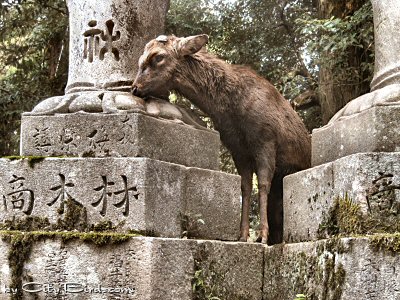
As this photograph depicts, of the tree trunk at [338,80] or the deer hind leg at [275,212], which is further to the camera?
the tree trunk at [338,80]

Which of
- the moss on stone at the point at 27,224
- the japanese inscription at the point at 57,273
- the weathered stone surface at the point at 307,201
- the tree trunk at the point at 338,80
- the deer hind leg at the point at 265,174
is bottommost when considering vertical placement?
the japanese inscription at the point at 57,273

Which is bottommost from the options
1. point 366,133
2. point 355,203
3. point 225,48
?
point 355,203

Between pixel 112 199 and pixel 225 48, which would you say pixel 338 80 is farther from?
pixel 112 199

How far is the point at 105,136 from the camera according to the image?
17.4 ft

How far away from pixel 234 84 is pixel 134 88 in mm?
1566

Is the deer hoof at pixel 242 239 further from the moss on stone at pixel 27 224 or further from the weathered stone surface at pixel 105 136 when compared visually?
the moss on stone at pixel 27 224

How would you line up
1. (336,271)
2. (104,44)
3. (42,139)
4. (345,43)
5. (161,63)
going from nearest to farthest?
1. (336,271)
2. (42,139)
3. (104,44)
4. (161,63)
5. (345,43)

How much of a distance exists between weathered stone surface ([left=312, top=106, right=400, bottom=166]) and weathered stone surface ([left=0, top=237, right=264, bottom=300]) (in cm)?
116

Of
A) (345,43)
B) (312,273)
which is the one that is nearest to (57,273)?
(312,273)

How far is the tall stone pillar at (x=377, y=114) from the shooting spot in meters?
4.59

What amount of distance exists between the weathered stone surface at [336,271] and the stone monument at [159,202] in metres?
0.01

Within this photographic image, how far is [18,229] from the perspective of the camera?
5.29 metres

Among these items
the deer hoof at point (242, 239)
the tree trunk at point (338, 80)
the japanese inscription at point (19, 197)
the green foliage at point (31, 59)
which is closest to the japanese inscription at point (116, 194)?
the japanese inscription at point (19, 197)

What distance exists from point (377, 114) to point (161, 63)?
7.09 ft
